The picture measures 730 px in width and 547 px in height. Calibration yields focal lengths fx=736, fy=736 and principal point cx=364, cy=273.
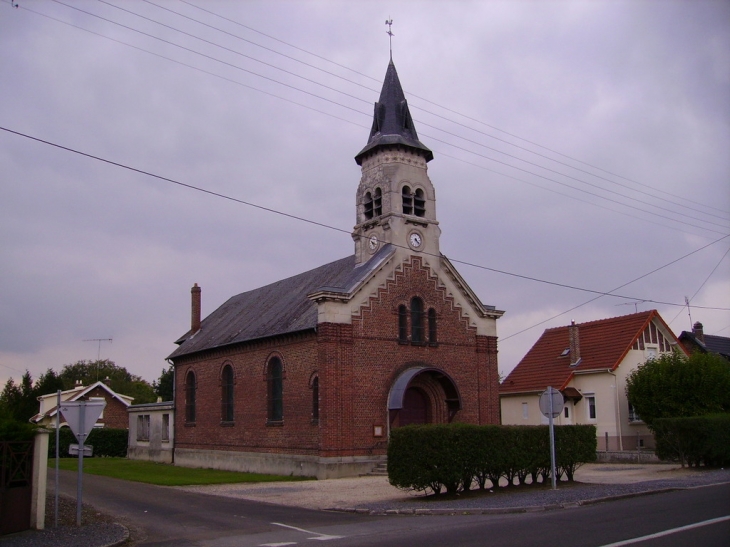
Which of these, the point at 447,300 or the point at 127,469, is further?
the point at 127,469

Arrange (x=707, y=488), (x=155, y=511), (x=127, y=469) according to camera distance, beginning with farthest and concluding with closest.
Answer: (x=127, y=469)
(x=707, y=488)
(x=155, y=511)

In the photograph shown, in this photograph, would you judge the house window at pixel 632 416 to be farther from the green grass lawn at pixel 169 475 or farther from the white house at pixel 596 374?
the green grass lawn at pixel 169 475

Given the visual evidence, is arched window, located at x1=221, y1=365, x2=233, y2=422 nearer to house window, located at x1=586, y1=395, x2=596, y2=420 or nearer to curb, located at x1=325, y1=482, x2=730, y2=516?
house window, located at x1=586, y1=395, x2=596, y2=420

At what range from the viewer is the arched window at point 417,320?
31.0 meters

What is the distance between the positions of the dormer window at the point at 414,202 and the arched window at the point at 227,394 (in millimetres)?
11748

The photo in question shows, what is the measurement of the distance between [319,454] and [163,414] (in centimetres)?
1797

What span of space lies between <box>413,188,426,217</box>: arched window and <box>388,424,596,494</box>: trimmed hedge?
1353 cm

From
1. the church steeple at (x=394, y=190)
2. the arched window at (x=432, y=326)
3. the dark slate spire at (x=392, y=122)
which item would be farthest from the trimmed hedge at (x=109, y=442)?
the dark slate spire at (x=392, y=122)

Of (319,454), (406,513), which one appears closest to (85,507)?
(406,513)

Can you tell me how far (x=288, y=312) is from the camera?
33.3 m

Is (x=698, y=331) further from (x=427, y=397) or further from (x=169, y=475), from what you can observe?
(x=169, y=475)

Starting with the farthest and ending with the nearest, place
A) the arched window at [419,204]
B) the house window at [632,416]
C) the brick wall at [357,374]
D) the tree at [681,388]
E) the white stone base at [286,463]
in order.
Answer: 1. the house window at [632,416]
2. the tree at [681,388]
3. the arched window at [419,204]
4. the brick wall at [357,374]
5. the white stone base at [286,463]

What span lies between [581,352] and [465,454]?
23.7 metres

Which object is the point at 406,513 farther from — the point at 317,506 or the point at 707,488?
the point at 707,488
